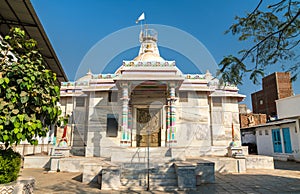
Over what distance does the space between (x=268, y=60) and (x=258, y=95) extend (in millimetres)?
29719

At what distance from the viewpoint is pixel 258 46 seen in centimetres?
421

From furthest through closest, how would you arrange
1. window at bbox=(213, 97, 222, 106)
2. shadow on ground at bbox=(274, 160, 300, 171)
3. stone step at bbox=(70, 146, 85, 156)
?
window at bbox=(213, 97, 222, 106)
stone step at bbox=(70, 146, 85, 156)
shadow on ground at bbox=(274, 160, 300, 171)

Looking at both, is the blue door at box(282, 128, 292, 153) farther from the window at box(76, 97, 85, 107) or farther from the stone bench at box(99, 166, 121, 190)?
the window at box(76, 97, 85, 107)

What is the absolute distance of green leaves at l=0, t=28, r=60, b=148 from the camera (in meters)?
3.98

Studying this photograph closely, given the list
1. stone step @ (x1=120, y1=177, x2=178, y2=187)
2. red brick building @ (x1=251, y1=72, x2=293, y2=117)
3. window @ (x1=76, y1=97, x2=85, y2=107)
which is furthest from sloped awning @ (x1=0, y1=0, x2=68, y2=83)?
red brick building @ (x1=251, y1=72, x2=293, y2=117)

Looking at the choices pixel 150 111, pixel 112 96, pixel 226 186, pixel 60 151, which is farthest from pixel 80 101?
pixel 226 186

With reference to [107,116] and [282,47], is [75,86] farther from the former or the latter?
[282,47]

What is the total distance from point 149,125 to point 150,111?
802mm

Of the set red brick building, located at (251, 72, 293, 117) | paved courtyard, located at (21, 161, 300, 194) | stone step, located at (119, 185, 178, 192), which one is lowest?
stone step, located at (119, 185, 178, 192)

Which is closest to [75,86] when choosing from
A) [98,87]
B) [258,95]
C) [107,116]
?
[98,87]

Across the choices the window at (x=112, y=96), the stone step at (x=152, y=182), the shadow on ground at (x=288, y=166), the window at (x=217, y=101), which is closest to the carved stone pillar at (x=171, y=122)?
the stone step at (x=152, y=182)

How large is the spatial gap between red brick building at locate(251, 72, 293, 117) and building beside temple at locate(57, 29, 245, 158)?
573 inches

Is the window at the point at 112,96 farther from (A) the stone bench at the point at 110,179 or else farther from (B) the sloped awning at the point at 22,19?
(A) the stone bench at the point at 110,179

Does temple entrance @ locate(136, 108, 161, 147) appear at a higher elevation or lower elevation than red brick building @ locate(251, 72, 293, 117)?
lower
